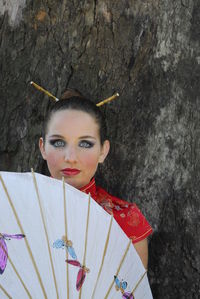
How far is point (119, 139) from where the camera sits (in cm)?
302

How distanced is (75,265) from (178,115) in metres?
1.21

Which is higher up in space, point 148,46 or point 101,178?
point 148,46

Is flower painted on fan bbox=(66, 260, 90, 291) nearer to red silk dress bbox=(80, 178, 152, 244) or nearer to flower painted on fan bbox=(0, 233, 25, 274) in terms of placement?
flower painted on fan bbox=(0, 233, 25, 274)

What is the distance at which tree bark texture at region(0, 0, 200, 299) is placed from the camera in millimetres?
2920

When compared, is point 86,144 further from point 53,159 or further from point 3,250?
point 3,250

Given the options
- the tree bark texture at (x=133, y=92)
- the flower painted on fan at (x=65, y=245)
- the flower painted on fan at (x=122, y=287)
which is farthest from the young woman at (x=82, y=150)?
the flower painted on fan at (x=65, y=245)

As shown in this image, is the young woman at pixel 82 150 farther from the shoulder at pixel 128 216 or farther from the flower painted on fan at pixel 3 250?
the flower painted on fan at pixel 3 250

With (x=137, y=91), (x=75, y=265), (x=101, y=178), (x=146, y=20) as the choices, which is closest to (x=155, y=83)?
(x=137, y=91)

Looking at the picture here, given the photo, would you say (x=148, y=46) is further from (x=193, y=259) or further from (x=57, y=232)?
(x=57, y=232)

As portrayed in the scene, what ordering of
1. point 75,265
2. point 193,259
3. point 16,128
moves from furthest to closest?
point 16,128 < point 193,259 < point 75,265

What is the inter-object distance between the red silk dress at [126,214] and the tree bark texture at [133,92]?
0.18 metres

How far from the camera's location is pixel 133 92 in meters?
3.01

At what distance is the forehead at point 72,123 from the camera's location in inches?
104

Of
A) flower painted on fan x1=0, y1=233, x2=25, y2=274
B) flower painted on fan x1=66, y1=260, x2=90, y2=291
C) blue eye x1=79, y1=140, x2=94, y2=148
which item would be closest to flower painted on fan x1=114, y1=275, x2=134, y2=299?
flower painted on fan x1=66, y1=260, x2=90, y2=291
